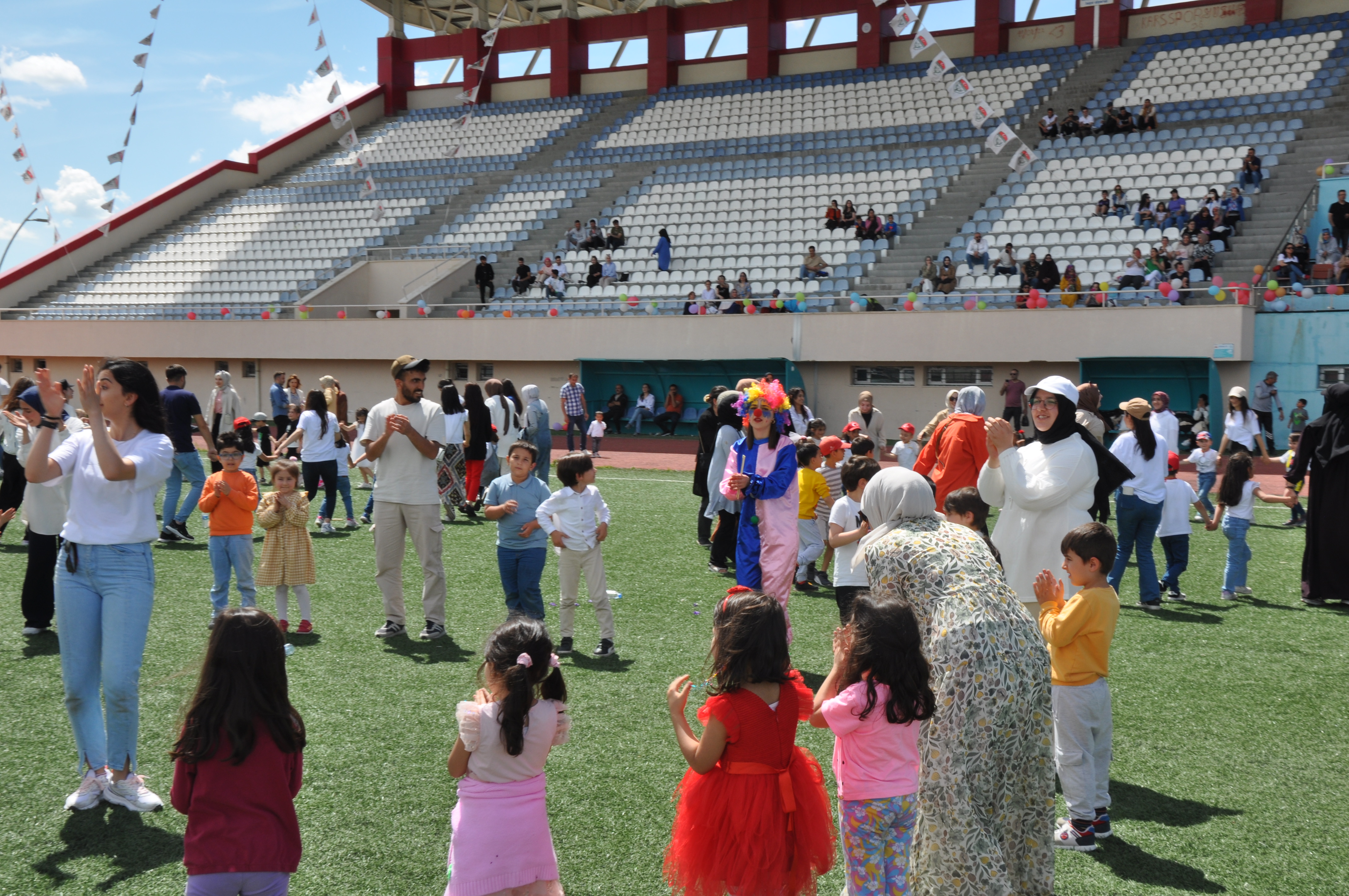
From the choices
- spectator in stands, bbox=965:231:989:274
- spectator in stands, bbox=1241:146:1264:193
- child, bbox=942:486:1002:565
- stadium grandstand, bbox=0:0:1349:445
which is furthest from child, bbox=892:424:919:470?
spectator in stands, bbox=1241:146:1264:193

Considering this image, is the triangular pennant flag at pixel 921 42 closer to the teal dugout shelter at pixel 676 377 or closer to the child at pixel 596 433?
the teal dugout shelter at pixel 676 377

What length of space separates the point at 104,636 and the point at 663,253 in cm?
2341

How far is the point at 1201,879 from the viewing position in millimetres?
4160

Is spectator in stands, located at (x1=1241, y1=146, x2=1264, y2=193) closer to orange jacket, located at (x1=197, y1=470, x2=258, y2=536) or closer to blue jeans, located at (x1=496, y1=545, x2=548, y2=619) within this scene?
blue jeans, located at (x1=496, y1=545, x2=548, y2=619)

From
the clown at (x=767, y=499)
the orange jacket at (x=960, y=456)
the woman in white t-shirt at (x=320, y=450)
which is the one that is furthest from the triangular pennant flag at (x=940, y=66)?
the clown at (x=767, y=499)

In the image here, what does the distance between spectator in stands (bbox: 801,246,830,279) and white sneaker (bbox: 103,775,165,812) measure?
71.5 feet

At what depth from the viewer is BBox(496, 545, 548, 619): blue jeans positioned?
22.9ft

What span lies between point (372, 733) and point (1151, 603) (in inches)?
269

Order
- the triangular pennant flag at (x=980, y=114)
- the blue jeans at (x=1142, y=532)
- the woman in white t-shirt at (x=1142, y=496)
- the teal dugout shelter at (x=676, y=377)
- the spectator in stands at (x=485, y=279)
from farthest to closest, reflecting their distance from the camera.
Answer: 1. the spectator in stands at (x=485, y=279)
2. the teal dugout shelter at (x=676, y=377)
3. the triangular pennant flag at (x=980, y=114)
4. the blue jeans at (x=1142, y=532)
5. the woman in white t-shirt at (x=1142, y=496)

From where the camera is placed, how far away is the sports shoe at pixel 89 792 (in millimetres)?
4562

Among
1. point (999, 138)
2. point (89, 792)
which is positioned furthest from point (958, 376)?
point (89, 792)

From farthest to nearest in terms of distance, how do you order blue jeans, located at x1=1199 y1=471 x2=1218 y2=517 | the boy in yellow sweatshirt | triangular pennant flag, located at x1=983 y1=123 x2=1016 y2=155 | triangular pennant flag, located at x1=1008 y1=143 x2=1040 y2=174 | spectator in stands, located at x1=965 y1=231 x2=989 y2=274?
1. triangular pennant flag, located at x1=1008 y1=143 x2=1040 y2=174
2. spectator in stands, located at x1=965 y1=231 x2=989 y2=274
3. triangular pennant flag, located at x1=983 y1=123 x2=1016 y2=155
4. blue jeans, located at x1=1199 y1=471 x2=1218 y2=517
5. the boy in yellow sweatshirt

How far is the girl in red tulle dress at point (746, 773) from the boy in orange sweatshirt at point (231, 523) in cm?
505

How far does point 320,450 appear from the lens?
1226cm
